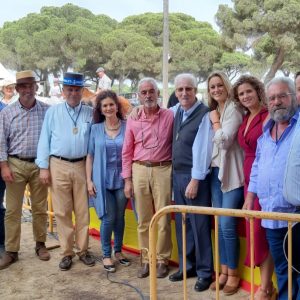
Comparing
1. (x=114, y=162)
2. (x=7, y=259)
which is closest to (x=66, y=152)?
(x=114, y=162)

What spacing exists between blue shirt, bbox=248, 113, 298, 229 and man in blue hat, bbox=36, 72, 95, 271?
211cm

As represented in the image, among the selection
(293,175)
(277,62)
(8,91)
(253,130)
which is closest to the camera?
(293,175)

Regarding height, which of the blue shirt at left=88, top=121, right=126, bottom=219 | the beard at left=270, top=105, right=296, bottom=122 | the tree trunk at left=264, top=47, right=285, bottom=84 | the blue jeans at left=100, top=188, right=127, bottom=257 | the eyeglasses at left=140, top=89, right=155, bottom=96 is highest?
the tree trunk at left=264, top=47, right=285, bottom=84

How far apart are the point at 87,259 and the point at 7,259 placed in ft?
2.92

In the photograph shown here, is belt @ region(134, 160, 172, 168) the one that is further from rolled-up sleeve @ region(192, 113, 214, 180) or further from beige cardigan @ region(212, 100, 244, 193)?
beige cardigan @ region(212, 100, 244, 193)

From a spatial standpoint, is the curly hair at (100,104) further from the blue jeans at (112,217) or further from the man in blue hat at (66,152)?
the blue jeans at (112,217)

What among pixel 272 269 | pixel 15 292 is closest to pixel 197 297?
pixel 272 269

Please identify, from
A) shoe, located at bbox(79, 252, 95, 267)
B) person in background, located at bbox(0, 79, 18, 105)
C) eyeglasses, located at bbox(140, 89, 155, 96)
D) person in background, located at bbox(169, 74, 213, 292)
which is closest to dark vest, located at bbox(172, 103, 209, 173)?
person in background, located at bbox(169, 74, 213, 292)

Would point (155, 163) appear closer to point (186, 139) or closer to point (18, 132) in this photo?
point (186, 139)

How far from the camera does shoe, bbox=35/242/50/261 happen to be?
16.1ft

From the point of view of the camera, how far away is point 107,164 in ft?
14.5

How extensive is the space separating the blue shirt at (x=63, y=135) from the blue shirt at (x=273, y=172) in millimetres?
2078

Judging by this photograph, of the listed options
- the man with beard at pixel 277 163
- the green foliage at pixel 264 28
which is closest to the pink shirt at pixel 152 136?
the man with beard at pixel 277 163

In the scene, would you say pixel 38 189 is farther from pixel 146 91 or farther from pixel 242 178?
pixel 242 178
